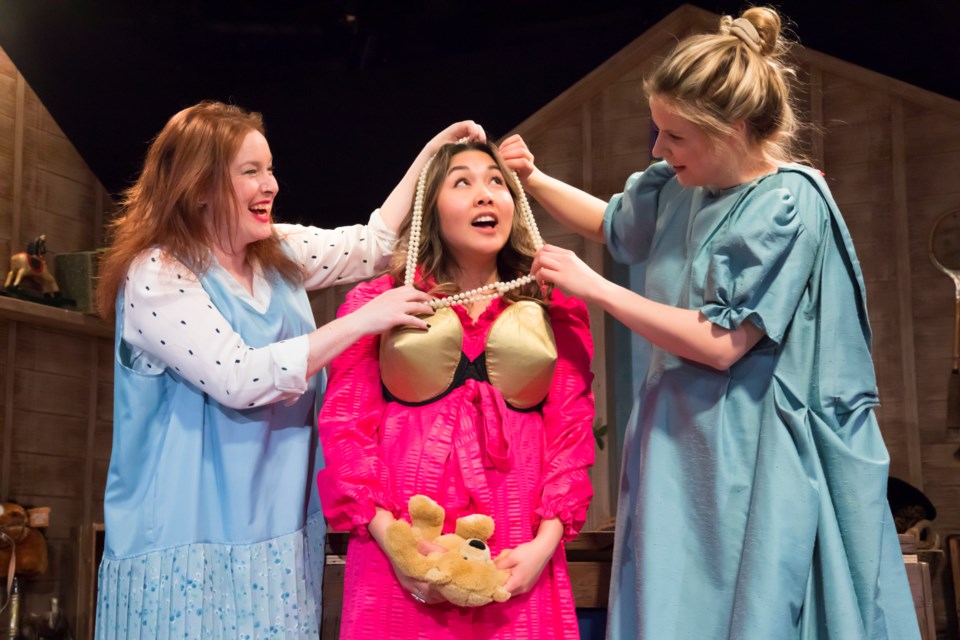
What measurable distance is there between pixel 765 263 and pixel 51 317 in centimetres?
417

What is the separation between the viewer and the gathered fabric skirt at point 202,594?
2.03 metres

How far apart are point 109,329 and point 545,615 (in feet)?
13.7

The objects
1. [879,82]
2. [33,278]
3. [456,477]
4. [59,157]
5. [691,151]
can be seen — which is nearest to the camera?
[691,151]

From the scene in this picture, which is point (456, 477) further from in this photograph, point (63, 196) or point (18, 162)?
point (63, 196)

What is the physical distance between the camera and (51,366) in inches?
216

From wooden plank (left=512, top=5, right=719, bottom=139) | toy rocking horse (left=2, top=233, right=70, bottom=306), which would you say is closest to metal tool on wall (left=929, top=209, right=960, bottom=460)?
wooden plank (left=512, top=5, right=719, bottom=139)

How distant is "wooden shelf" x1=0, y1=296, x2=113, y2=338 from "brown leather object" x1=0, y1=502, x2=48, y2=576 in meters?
0.87

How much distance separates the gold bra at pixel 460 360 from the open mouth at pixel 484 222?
0.20 metres

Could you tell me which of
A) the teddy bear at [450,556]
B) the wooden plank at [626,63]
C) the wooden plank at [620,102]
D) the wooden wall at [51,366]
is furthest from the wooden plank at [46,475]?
the teddy bear at [450,556]

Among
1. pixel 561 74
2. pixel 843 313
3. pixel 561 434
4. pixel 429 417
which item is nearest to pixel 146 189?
pixel 429 417

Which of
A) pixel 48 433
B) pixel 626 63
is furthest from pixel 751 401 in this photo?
pixel 48 433

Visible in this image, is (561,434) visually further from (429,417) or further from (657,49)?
(657,49)

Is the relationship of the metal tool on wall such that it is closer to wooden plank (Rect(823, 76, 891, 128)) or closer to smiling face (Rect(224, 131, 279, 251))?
wooden plank (Rect(823, 76, 891, 128))

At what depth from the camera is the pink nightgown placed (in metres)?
2.01
